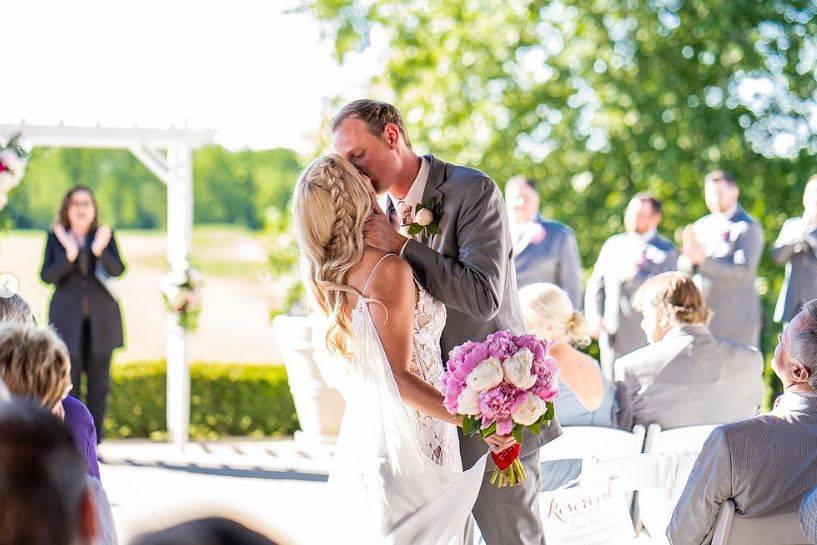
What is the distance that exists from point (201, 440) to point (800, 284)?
15.4 feet

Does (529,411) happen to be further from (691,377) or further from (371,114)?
(691,377)

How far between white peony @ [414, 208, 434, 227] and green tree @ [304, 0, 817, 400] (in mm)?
9230

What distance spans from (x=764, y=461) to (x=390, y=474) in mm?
992

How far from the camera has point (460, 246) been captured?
122 inches

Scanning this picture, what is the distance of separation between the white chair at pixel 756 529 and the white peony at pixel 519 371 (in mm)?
669

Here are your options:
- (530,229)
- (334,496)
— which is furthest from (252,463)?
(334,496)

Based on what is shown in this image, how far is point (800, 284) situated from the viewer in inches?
319

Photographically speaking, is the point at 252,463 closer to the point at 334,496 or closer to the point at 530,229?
the point at 530,229

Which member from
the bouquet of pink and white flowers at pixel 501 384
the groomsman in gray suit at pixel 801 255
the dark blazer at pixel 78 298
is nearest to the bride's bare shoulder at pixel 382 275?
the bouquet of pink and white flowers at pixel 501 384

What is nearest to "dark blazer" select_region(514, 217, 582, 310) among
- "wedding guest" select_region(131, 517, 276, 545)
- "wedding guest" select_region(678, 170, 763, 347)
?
"wedding guest" select_region(678, 170, 763, 347)

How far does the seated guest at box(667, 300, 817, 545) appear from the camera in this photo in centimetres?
300

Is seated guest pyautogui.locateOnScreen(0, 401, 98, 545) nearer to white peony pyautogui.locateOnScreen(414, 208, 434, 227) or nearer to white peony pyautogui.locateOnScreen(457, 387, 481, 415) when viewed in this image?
white peony pyautogui.locateOnScreen(457, 387, 481, 415)

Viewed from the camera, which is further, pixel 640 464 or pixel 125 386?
pixel 125 386

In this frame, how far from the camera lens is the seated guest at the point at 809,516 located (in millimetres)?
2695
